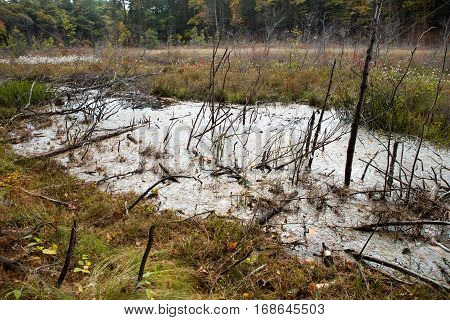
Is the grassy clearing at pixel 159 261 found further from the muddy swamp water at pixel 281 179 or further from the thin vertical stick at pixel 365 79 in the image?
the thin vertical stick at pixel 365 79

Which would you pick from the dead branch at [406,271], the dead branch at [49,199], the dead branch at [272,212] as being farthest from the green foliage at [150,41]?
the dead branch at [406,271]

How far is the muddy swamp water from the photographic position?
265cm

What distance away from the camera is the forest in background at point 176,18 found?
20363 millimetres

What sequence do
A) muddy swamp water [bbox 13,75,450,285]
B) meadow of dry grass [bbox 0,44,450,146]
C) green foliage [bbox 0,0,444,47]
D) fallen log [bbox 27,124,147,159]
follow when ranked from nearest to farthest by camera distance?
muddy swamp water [bbox 13,75,450,285]
fallen log [bbox 27,124,147,159]
meadow of dry grass [bbox 0,44,450,146]
green foliage [bbox 0,0,444,47]

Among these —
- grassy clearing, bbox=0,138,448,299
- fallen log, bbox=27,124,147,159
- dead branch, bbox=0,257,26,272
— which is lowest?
grassy clearing, bbox=0,138,448,299

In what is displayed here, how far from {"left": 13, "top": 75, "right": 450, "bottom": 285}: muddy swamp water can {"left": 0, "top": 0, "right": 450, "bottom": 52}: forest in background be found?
14.2 meters

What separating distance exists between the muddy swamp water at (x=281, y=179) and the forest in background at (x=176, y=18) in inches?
558

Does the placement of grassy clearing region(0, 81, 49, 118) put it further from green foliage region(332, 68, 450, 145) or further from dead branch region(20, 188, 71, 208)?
green foliage region(332, 68, 450, 145)

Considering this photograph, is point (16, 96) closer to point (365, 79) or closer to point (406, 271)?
point (365, 79)

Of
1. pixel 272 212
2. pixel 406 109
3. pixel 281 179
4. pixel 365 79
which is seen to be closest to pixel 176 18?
pixel 406 109

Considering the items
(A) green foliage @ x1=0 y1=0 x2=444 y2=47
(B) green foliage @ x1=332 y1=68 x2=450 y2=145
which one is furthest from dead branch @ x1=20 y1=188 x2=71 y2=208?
(A) green foliage @ x1=0 y1=0 x2=444 y2=47

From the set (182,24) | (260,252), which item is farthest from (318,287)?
(182,24)
